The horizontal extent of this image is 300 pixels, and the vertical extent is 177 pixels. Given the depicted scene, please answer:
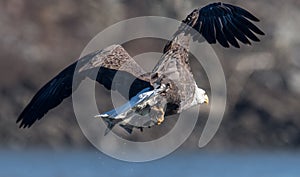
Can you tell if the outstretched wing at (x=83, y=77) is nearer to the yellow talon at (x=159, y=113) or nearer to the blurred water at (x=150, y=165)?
the yellow talon at (x=159, y=113)

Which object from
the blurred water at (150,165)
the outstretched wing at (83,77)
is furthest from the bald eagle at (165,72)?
the blurred water at (150,165)

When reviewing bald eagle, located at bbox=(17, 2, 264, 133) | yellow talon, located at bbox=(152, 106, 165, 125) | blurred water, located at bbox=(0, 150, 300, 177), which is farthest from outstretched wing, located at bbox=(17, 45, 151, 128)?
blurred water, located at bbox=(0, 150, 300, 177)

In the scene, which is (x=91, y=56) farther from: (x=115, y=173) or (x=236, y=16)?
(x=115, y=173)

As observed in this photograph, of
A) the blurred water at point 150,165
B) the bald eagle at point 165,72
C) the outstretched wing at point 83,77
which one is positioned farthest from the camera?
the blurred water at point 150,165

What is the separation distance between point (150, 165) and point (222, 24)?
512 cm

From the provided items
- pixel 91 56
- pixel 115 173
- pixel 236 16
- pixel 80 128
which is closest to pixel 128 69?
pixel 91 56

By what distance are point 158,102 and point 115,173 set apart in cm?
437

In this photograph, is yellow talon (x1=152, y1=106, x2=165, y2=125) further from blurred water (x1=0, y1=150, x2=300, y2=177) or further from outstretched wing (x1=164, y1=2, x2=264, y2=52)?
blurred water (x1=0, y1=150, x2=300, y2=177)

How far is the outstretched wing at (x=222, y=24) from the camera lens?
1157cm

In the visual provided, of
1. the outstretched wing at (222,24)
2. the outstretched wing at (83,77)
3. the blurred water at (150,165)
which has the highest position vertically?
the outstretched wing at (222,24)

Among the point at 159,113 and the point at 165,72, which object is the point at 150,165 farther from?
the point at 159,113

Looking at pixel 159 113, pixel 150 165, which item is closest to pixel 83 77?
pixel 159 113

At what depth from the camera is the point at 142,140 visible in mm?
18469

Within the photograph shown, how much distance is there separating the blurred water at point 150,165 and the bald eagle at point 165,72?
3430 millimetres
